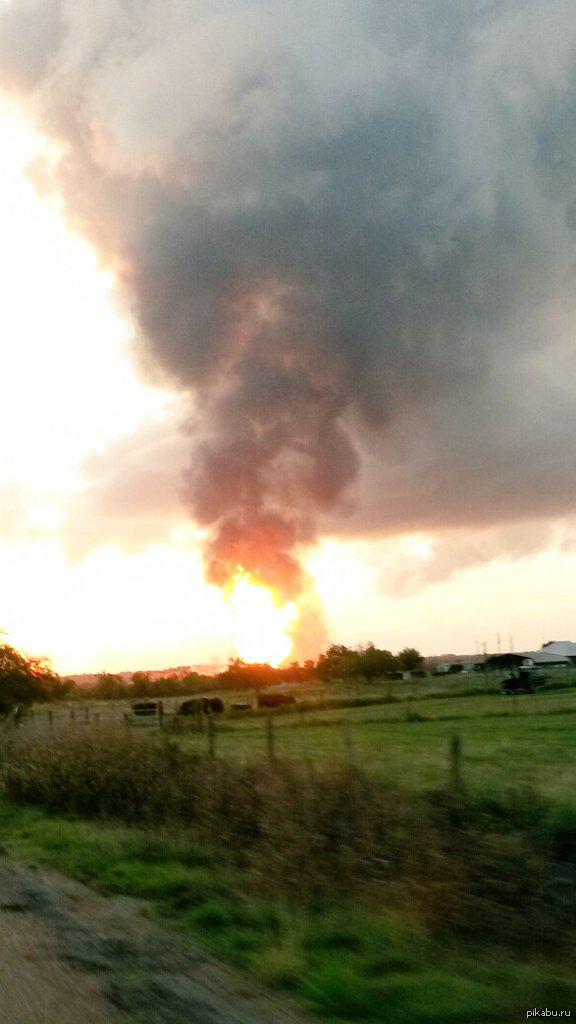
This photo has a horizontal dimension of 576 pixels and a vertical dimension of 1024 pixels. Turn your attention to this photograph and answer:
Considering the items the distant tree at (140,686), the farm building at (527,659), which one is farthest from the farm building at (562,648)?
the distant tree at (140,686)

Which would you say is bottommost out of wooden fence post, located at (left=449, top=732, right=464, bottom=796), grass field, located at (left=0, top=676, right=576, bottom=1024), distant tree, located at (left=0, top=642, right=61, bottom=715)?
grass field, located at (left=0, top=676, right=576, bottom=1024)

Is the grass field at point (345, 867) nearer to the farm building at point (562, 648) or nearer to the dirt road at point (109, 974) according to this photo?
the dirt road at point (109, 974)

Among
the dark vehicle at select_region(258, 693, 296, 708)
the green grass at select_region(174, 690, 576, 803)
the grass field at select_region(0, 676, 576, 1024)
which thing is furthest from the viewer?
the dark vehicle at select_region(258, 693, 296, 708)

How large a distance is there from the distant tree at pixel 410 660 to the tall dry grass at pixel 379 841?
137642mm

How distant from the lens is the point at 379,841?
1038 cm

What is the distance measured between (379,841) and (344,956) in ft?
8.42

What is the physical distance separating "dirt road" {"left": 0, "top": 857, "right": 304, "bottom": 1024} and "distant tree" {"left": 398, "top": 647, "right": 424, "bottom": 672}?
14120 cm

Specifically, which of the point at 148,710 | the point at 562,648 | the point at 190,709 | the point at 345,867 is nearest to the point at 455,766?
the point at 345,867

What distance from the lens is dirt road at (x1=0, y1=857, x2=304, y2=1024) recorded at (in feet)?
22.0

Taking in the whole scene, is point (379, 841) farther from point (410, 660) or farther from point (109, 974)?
point (410, 660)

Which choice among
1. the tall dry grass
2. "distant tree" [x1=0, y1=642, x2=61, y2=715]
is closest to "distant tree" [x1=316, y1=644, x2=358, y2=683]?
"distant tree" [x1=0, y1=642, x2=61, y2=715]

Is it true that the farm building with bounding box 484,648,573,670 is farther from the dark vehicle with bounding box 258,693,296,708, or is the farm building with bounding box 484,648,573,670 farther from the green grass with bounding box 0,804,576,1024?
the green grass with bounding box 0,804,576,1024

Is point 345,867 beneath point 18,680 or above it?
beneath

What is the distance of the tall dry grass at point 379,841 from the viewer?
344 inches
